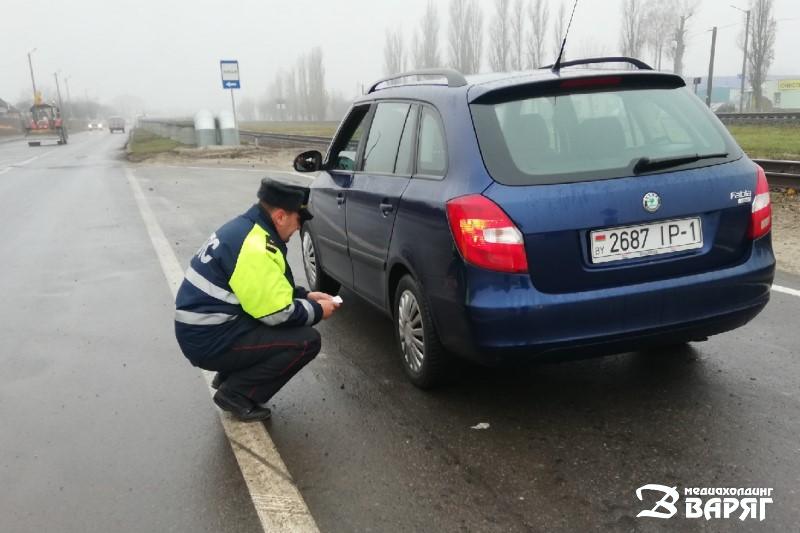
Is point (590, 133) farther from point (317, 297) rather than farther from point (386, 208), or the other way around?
point (317, 297)

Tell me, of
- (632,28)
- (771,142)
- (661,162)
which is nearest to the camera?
(661,162)

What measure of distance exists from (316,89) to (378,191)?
10182 cm

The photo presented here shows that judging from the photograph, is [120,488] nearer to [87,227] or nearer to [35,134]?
[87,227]

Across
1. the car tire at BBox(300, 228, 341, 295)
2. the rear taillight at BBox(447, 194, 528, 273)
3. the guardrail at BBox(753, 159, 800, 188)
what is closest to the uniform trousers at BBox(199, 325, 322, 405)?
the rear taillight at BBox(447, 194, 528, 273)

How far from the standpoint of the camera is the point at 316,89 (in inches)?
4033

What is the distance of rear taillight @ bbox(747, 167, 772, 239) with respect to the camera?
355 centimetres

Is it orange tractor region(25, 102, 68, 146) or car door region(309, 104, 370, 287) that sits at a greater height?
car door region(309, 104, 370, 287)

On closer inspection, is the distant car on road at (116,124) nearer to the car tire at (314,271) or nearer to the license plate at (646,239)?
the car tire at (314,271)

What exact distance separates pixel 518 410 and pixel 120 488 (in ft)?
6.26

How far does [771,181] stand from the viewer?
36.2 ft

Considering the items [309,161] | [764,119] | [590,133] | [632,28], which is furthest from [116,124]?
[590,133]

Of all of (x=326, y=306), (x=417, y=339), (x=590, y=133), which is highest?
(x=590, y=133)

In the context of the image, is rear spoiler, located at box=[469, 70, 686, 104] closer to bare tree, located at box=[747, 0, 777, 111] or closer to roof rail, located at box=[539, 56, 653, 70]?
roof rail, located at box=[539, 56, 653, 70]

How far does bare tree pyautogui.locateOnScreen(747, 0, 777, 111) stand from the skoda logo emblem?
56.9 metres
